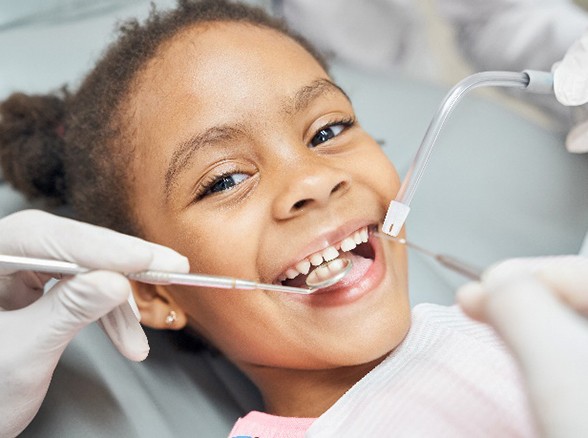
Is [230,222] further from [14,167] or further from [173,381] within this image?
[14,167]

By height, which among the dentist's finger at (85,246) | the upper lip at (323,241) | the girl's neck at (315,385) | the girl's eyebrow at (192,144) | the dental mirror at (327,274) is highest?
the girl's eyebrow at (192,144)

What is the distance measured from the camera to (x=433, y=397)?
98cm

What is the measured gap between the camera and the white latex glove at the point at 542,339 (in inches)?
24.1

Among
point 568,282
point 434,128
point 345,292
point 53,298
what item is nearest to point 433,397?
point 345,292

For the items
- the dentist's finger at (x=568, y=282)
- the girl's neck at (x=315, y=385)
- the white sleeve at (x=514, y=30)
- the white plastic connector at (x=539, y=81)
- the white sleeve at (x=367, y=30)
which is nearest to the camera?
the dentist's finger at (x=568, y=282)

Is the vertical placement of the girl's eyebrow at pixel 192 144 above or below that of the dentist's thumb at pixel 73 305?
above

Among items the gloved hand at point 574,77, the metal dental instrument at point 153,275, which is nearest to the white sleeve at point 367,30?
the gloved hand at point 574,77

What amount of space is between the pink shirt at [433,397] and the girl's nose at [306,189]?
0.30m

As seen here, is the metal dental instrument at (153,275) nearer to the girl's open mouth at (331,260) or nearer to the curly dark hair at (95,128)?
the girl's open mouth at (331,260)

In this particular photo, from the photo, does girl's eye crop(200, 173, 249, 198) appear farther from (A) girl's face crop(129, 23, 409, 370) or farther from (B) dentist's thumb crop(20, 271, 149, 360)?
(B) dentist's thumb crop(20, 271, 149, 360)

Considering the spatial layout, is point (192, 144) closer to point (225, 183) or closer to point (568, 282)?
point (225, 183)

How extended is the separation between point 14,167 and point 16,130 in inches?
3.1

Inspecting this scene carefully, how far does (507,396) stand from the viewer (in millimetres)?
980

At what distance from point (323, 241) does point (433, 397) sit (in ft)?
0.93
